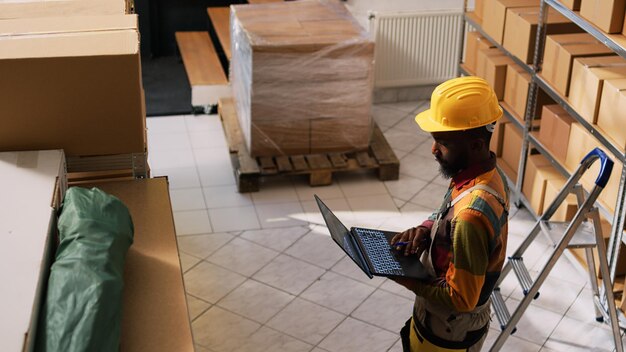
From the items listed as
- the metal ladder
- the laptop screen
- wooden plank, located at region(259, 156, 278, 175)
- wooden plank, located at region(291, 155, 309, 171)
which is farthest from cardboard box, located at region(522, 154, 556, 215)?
the laptop screen

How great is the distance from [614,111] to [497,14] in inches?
76.3

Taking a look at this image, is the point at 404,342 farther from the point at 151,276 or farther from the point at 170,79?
the point at 170,79

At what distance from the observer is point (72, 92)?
14.0 ft

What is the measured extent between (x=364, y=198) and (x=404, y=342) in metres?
3.14

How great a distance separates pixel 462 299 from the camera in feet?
11.4

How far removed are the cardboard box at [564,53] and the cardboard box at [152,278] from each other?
3220 millimetres

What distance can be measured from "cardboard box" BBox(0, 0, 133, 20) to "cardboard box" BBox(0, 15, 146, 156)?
56 cm

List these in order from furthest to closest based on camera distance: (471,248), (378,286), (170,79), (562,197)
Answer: (170,79)
(378,286)
(562,197)
(471,248)

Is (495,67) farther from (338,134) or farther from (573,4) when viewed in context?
(338,134)

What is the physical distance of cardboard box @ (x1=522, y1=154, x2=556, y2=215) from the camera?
6.66 metres

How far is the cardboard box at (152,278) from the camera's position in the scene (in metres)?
3.38

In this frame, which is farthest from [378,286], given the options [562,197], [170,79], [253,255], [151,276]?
[170,79]

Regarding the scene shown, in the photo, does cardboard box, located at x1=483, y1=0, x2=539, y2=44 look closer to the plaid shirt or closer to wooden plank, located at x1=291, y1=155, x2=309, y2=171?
wooden plank, located at x1=291, y1=155, x2=309, y2=171

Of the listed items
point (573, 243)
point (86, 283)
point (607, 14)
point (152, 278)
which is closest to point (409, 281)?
point (152, 278)
